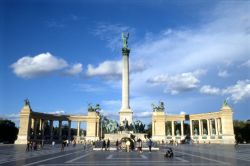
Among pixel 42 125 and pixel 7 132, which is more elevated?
pixel 42 125

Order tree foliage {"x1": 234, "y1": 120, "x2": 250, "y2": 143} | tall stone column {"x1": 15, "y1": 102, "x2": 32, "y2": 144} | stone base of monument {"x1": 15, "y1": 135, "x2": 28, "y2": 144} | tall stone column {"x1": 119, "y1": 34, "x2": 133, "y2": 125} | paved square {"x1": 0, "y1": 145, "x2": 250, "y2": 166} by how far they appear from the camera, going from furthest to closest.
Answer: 1. tree foliage {"x1": 234, "y1": 120, "x2": 250, "y2": 143}
2. tall stone column {"x1": 15, "y1": 102, "x2": 32, "y2": 144}
3. stone base of monument {"x1": 15, "y1": 135, "x2": 28, "y2": 144}
4. tall stone column {"x1": 119, "y1": 34, "x2": 133, "y2": 125}
5. paved square {"x1": 0, "y1": 145, "x2": 250, "y2": 166}

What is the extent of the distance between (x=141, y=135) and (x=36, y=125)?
128ft

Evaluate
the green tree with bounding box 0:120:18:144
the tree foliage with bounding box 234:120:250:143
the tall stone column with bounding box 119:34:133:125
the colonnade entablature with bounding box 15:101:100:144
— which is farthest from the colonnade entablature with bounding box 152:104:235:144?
the green tree with bounding box 0:120:18:144

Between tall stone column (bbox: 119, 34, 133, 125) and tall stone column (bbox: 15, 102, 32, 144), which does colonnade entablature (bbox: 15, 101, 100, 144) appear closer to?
tall stone column (bbox: 15, 102, 32, 144)

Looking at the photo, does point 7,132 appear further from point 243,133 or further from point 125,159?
point 125,159

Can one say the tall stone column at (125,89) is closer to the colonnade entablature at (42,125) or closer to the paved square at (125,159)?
the colonnade entablature at (42,125)

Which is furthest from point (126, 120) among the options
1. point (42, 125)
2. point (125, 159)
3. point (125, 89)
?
point (125, 159)

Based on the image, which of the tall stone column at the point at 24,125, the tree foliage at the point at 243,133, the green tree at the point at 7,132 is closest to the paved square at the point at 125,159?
the tall stone column at the point at 24,125

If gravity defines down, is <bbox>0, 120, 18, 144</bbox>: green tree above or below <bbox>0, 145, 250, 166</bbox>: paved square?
above

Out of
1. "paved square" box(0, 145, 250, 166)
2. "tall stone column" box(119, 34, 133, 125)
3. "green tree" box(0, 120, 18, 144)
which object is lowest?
"paved square" box(0, 145, 250, 166)

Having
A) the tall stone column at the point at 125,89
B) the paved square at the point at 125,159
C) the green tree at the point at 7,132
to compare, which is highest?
the tall stone column at the point at 125,89

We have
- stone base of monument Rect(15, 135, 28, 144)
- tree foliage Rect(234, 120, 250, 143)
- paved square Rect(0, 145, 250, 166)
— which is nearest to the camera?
paved square Rect(0, 145, 250, 166)

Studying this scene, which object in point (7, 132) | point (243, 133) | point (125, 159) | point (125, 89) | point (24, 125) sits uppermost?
point (125, 89)

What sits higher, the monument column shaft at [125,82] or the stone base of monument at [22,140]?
the monument column shaft at [125,82]
